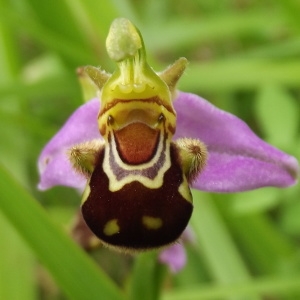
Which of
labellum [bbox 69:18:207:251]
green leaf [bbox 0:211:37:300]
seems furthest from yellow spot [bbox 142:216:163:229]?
green leaf [bbox 0:211:37:300]

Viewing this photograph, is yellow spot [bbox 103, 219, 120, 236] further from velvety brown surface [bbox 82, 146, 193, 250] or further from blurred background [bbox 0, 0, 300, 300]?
blurred background [bbox 0, 0, 300, 300]

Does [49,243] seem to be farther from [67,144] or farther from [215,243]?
[215,243]

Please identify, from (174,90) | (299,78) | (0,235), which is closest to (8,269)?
(0,235)

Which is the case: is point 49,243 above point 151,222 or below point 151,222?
below

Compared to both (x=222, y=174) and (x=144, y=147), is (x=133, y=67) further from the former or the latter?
(x=222, y=174)

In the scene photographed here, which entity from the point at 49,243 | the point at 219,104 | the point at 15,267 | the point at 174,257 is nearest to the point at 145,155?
the point at 49,243

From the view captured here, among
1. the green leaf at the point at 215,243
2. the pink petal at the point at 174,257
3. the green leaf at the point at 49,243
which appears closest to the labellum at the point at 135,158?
the green leaf at the point at 49,243
